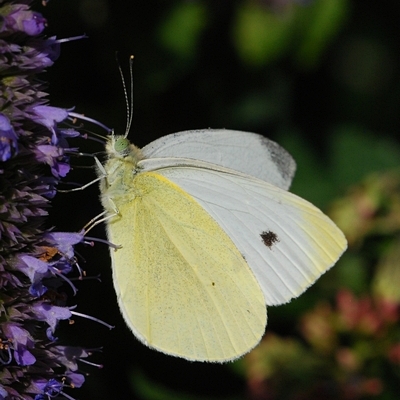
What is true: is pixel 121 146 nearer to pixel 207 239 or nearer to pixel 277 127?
pixel 207 239

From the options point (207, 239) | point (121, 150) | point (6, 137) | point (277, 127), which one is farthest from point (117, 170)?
point (277, 127)

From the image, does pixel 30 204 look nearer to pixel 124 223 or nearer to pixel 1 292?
pixel 1 292

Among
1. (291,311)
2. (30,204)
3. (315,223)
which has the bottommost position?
(291,311)

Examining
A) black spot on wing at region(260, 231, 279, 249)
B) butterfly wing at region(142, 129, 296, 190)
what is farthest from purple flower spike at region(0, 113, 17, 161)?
black spot on wing at region(260, 231, 279, 249)

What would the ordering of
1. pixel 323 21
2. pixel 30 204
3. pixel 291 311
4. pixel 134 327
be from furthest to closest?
1. pixel 323 21
2. pixel 291 311
3. pixel 134 327
4. pixel 30 204

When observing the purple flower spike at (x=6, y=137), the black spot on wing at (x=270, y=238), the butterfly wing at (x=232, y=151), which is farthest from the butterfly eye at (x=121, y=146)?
the purple flower spike at (x=6, y=137)

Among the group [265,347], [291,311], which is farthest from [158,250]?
[291,311]

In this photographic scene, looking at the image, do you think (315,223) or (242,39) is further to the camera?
(242,39)

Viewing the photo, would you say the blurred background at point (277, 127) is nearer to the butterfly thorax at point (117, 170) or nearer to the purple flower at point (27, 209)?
the butterfly thorax at point (117, 170)
